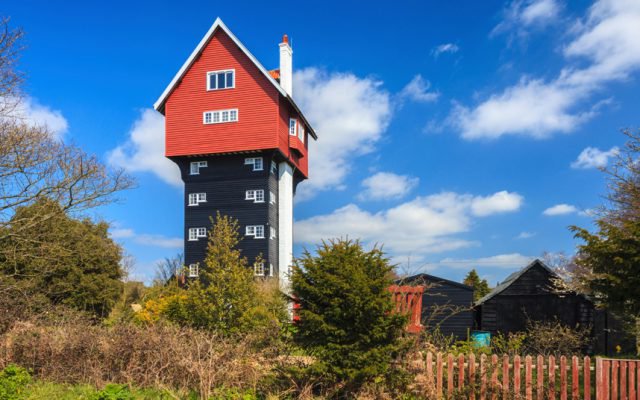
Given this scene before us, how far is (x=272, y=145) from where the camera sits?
31.4m

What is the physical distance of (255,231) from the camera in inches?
1280

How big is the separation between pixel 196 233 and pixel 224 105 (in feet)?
27.5

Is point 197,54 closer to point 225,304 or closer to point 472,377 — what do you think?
point 225,304

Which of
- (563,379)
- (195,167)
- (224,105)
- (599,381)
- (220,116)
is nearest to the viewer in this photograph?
(563,379)

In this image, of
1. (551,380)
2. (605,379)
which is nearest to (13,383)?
(551,380)

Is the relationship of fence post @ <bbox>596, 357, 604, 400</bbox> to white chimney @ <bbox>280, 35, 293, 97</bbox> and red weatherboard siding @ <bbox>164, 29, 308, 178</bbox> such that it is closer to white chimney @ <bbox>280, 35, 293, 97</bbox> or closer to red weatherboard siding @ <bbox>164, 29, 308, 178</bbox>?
red weatherboard siding @ <bbox>164, 29, 308, 178</bbox>

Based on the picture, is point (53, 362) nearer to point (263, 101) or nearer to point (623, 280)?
point (623, 280)

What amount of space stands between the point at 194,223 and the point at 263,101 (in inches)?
356

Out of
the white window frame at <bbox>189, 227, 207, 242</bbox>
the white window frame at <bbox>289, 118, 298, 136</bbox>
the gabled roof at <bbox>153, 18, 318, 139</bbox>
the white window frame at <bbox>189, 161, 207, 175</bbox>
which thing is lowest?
the white window frame at <bbox>189, 227, 207, 242</bbox>

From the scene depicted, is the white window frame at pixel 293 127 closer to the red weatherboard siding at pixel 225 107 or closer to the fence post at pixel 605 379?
the red weatherboard siding at pixel 225 107

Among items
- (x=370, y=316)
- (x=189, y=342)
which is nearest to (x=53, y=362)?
(x=189, y=342)

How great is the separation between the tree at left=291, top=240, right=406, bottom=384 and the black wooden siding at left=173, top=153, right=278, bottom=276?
894 inches

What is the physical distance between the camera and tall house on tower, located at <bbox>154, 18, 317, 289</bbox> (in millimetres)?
31891

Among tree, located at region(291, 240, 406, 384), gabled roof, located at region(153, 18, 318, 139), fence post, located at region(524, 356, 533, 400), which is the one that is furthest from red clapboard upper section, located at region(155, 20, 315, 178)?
fence post, located at region(524, 356, 533, 400)
